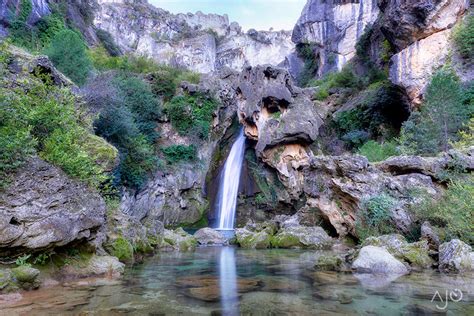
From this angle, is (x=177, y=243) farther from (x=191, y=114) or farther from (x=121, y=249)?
(x=191, y=114)

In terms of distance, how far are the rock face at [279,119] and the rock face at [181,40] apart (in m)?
33.0

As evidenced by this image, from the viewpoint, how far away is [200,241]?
1798 centimetres

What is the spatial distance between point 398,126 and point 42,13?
32.9 m

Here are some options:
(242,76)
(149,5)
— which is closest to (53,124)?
(242,76)

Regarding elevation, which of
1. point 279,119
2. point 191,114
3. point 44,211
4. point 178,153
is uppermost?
point 191,114

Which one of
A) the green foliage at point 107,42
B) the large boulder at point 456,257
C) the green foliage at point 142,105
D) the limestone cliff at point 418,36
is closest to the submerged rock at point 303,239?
the large boulder at point 456,257

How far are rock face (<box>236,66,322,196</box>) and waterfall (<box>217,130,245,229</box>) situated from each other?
2603mm

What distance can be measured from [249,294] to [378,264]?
3.75 m

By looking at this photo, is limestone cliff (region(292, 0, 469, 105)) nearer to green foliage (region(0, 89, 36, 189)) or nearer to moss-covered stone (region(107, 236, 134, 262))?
moss-covered stone (region(107, 236, 134, 262))

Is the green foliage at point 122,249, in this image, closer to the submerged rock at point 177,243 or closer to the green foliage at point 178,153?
the submerged rock at point 177,243

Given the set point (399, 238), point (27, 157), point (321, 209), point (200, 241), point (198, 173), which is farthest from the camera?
point (198, 173)

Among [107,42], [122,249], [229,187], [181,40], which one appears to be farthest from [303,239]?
[181,40]

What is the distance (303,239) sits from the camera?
1487 centimetres

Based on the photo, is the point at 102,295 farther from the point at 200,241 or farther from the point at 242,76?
the point at 242,76
